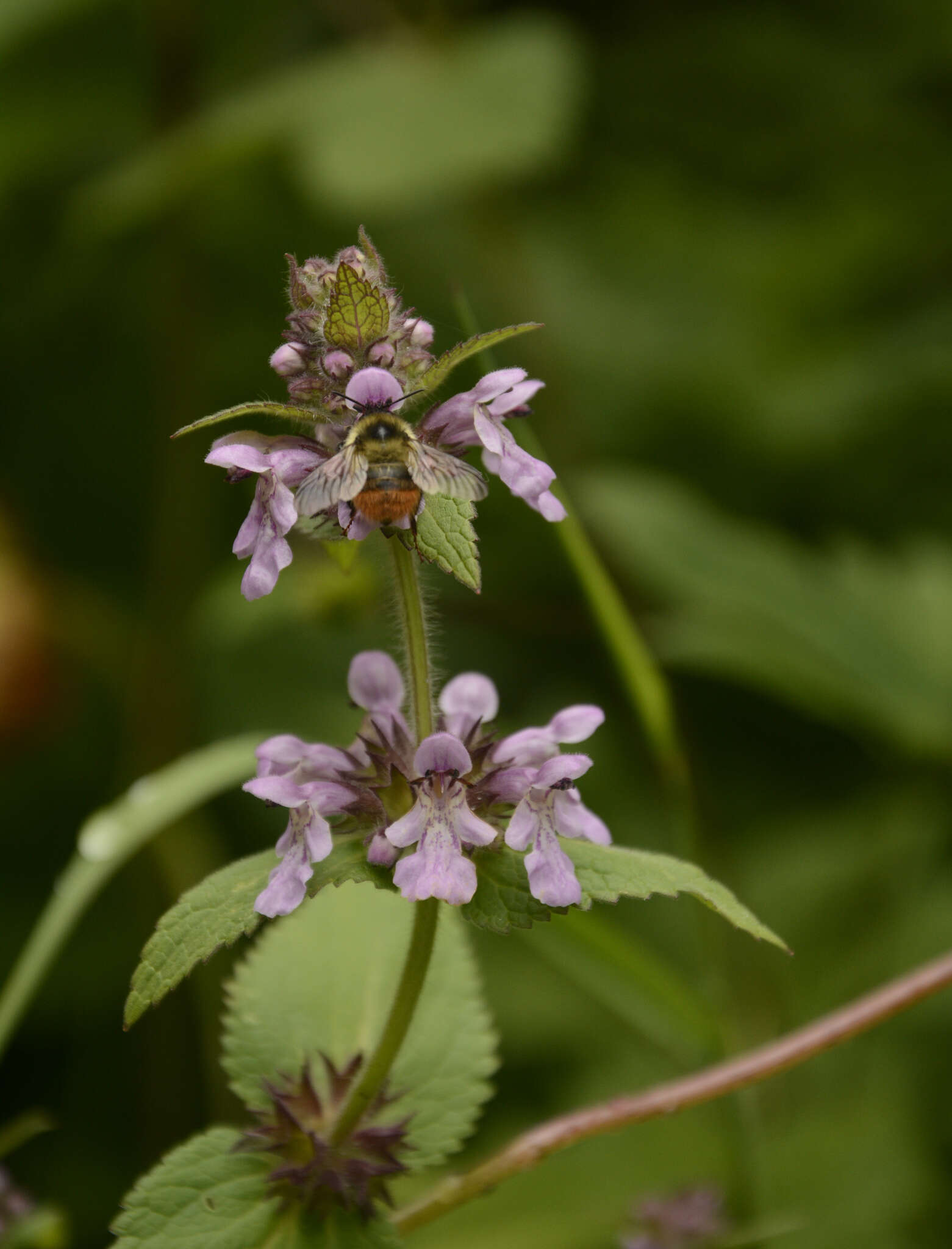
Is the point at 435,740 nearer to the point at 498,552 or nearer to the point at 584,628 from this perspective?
the point at 584,628

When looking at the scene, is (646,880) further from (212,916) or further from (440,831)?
(212,916)

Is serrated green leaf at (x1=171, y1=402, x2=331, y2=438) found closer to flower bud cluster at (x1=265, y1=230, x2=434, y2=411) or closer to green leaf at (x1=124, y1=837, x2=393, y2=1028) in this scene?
flower bud cluster at (x1=265, y1=230, x2=434, y2=411)

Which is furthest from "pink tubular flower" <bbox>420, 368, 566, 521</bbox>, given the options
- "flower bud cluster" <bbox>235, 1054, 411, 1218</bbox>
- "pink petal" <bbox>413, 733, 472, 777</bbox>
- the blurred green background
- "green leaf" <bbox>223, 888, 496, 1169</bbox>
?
the blurred green background

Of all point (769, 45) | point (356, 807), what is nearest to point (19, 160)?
point (769, 45)

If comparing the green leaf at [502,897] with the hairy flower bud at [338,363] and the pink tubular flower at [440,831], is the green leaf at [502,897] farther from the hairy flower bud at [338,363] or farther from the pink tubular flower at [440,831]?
the hairy flower bud at [338,363]

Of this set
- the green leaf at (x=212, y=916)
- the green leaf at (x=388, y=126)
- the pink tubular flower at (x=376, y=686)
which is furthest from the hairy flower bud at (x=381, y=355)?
the green leaf at (x=388, y=126)
